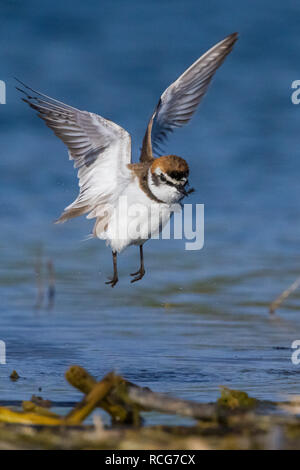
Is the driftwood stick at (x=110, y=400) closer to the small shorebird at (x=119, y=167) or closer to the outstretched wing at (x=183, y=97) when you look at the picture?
the small shorebird at (x=119, y=167)

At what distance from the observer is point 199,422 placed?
8.10 m

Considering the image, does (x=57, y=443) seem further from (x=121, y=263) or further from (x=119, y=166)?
(x=121, y=263)

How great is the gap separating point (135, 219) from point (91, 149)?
2.98 ft

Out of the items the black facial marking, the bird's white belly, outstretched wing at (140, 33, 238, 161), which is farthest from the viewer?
outstretched wing at (140, 33, 238, 161)

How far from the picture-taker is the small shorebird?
10.0 meters

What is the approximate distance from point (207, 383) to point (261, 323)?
9.26 feet

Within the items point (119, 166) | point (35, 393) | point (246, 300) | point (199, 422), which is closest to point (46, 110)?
point (119, 166)

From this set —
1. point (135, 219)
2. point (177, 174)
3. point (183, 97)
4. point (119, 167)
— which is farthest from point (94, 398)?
point (183, 97)

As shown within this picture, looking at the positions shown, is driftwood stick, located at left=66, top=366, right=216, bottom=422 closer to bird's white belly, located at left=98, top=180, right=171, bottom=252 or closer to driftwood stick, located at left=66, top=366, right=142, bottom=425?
driftwood stick, located at left=66, top=366, right=142, bottom=425

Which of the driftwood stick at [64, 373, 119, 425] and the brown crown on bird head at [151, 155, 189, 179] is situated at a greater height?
the brown crown on bird head at [151, 155, 189, 179]

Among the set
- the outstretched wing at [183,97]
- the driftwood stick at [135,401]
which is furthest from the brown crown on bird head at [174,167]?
the driftwood stick at [135,401]

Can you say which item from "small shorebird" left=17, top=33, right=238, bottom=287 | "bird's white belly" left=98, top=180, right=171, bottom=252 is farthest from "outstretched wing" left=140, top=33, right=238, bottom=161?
"bird's white belly" left=98, top=180, right=171, bottom=252

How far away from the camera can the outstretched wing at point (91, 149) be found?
10.2m
